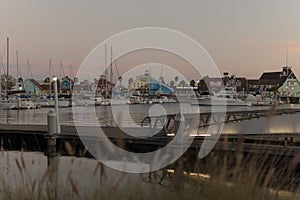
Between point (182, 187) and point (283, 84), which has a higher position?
point (283, 84)

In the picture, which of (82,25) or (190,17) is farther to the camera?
(82,25)

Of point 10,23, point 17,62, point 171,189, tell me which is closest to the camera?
point 171,189

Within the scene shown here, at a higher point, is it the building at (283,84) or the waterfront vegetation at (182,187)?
the building at (283,84)

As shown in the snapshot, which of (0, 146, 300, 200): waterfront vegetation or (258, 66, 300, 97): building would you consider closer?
(0, 146, 300, 200): waterfront vegetation

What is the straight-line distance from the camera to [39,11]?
2362 centimetres

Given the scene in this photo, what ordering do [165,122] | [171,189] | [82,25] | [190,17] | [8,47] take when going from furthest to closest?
[8,47] < [82,25] < [190,17] < [165,122] < [171,189]

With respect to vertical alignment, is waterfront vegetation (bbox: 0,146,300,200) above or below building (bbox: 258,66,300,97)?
below

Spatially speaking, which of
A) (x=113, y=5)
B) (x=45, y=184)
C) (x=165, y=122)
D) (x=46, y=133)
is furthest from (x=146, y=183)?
(x=113, y=5)

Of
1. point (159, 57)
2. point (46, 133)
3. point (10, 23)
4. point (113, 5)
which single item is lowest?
point (46, 133)

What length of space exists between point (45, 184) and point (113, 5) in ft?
44.1

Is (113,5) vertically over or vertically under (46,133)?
over

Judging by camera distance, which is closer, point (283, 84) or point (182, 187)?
point (182, 187)

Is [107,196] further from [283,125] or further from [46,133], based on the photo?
[283,125]

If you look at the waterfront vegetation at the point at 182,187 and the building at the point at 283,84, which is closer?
the waterfront vegetation at the point at 182,187
